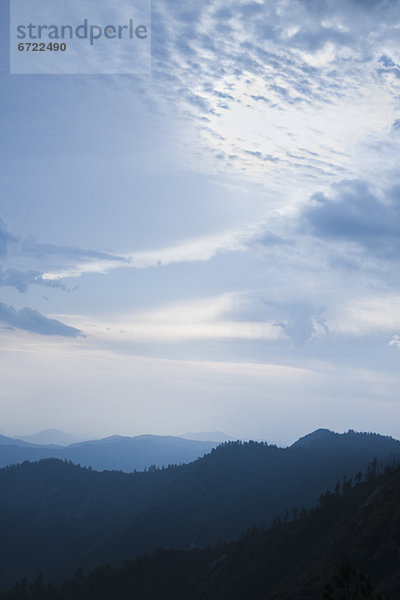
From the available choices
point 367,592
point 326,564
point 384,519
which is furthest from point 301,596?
point 367,592

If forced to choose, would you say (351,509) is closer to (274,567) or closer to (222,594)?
(274,567)

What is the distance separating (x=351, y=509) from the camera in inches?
7771

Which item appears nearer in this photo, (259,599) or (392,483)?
(259,599)

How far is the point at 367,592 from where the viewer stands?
65.8 m

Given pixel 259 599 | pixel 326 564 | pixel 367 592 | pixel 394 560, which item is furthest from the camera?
pixel 259 599

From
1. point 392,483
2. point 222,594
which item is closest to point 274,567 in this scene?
point 222,594

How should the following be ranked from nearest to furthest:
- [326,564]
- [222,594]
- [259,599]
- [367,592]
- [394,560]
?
[367,592]
[394,560]
[326,564]
[259,599]
[222,594]

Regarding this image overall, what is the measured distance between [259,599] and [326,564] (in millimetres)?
36018

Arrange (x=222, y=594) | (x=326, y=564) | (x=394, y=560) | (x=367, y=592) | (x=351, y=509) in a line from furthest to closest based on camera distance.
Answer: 1. (x=351, y=509)
2. (x=222, y=594)
3. (x=326, y=564)
4. (x=394, y=560)
5. (x=367, y=592)

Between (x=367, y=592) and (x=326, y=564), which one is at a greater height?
(x=367, y=592)

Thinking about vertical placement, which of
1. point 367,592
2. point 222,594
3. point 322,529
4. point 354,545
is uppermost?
point 367,592

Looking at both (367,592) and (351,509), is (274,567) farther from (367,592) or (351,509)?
(367,592)

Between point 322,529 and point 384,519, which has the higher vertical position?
point 384,519

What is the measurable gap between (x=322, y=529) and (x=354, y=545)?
222ft
